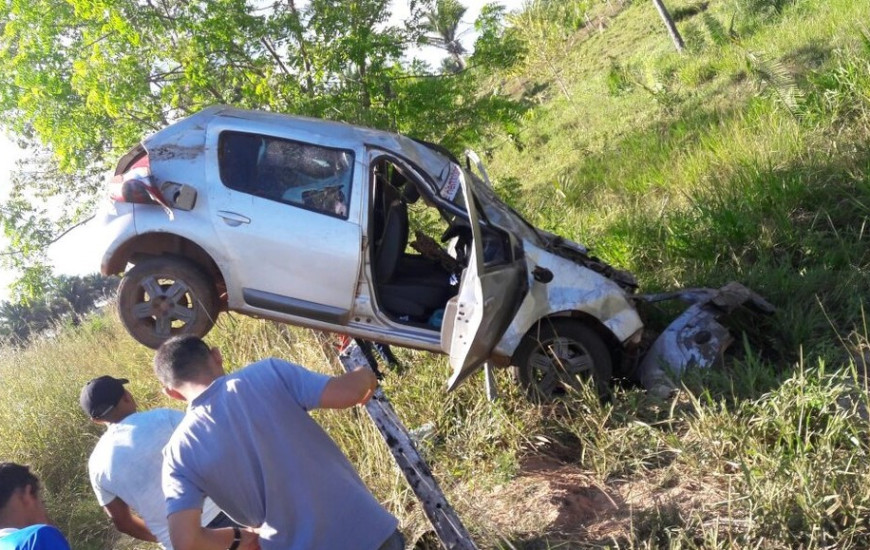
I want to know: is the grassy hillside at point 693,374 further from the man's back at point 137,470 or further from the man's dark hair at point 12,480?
the man's dark hair at point 12,480

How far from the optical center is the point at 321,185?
5711 mm

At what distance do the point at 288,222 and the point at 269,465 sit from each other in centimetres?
269

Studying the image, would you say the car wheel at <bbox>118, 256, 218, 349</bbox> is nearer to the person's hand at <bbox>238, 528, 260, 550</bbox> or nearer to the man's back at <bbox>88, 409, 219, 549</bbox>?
the man's back at <bbox>88, 409, 219, 549</bbox>

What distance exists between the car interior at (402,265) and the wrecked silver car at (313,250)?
0.01 m

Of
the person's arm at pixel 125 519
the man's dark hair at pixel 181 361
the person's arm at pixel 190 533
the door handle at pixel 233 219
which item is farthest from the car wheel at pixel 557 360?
the person's arm at pixel 190 533

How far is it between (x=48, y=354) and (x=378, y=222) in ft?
22.0

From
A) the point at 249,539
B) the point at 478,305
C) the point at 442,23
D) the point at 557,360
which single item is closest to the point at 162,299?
the point at 478,305

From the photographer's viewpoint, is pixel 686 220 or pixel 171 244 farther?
pixel 686 220

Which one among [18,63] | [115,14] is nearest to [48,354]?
[18,63]

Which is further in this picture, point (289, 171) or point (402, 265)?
point (402, 265)

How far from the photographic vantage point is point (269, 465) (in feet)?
10.2

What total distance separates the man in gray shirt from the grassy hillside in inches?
52.9

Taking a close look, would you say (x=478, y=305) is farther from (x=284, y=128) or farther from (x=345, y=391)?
(x=284, y=128)

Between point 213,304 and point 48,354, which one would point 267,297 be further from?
point 48,354
